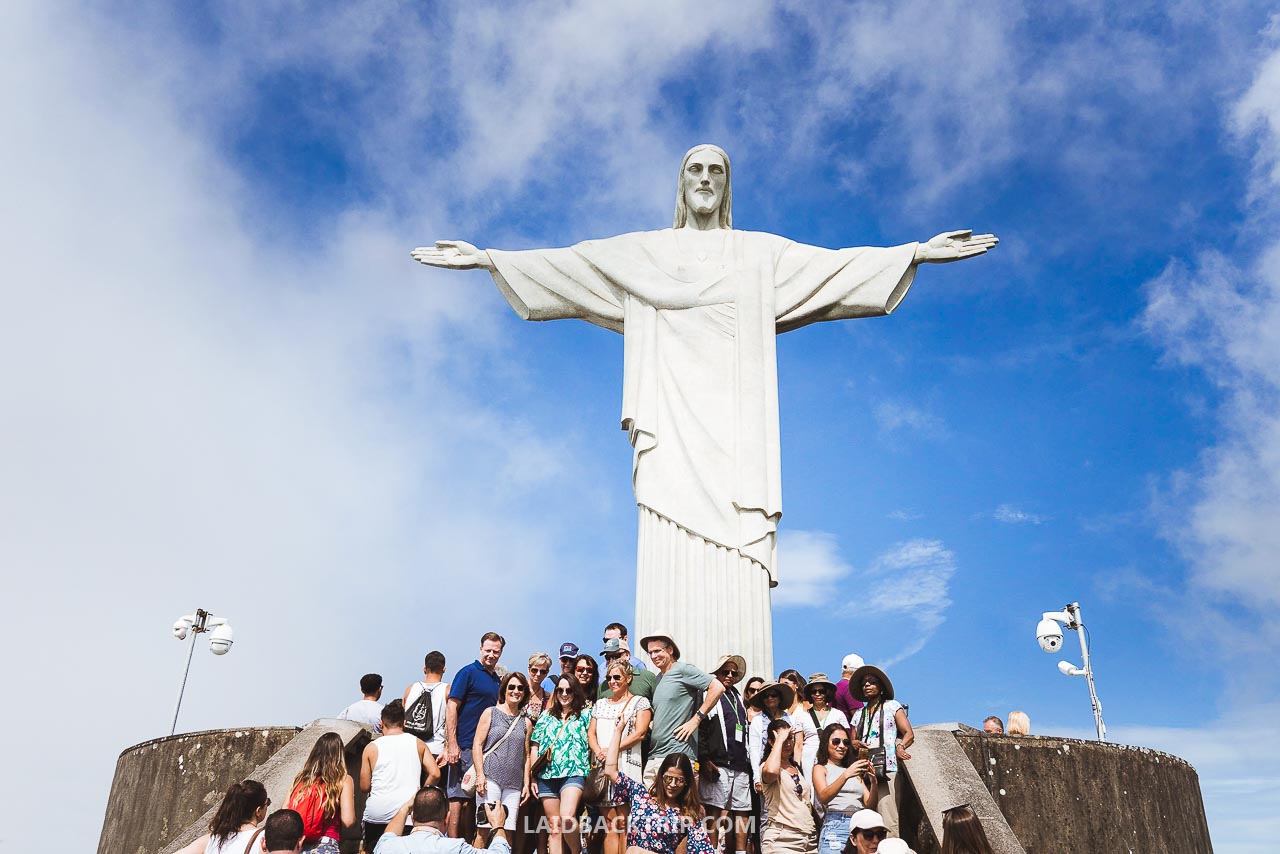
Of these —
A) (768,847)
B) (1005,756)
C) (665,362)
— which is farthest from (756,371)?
(768,847)

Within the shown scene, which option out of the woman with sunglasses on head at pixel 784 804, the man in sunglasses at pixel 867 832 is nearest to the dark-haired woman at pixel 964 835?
the man in sunglasses at pixel 867 832

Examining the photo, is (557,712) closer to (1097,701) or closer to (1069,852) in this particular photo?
(1069,852)

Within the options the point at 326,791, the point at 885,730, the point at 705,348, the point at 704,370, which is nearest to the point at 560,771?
the point at 326,791

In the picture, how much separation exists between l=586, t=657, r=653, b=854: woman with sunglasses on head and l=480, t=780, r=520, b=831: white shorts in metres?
0.58

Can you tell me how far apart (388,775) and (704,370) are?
6.23 metres

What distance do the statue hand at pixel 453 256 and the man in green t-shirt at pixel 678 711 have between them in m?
6.91

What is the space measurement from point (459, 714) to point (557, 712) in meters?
0.82

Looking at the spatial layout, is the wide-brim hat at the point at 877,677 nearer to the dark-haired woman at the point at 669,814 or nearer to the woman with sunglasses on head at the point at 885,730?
the woman with sunglasses on head at the point at 885,730

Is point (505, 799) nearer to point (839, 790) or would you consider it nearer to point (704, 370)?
point (839, 790)

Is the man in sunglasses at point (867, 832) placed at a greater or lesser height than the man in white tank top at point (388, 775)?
lesser

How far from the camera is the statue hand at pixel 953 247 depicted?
12.3m

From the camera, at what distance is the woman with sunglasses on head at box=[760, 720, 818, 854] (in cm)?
700

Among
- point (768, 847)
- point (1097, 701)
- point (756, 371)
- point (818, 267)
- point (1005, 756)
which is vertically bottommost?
point (768, 847)

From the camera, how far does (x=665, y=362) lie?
39.7ft
